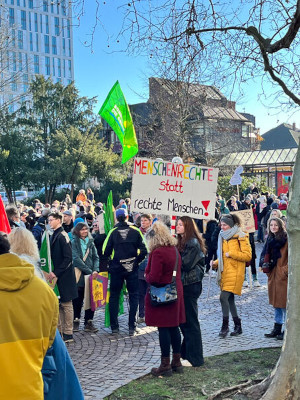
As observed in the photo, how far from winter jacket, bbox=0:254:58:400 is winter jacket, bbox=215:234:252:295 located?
507 cm

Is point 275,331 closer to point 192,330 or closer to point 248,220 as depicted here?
point 192,330

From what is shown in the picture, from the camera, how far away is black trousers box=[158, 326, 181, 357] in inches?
231

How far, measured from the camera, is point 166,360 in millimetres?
5859

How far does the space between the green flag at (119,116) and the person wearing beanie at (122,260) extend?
1.84 m

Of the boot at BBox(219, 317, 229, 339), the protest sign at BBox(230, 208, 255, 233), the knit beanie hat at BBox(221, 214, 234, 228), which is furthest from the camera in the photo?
the protest sign at BBox(230, 208, 255, 233)

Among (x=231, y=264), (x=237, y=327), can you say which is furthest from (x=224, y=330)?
(x=231, y=264)

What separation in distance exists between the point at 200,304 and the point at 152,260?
421cm

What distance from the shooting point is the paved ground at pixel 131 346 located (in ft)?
19.3

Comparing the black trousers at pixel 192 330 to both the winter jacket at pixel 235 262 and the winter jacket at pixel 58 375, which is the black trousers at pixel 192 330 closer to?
the winter jacket at pixel 235 262

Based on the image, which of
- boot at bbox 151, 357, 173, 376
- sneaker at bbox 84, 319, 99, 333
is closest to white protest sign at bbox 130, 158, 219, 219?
boot at bbox 151, 357, 173, 376

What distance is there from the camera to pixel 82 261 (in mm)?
8164

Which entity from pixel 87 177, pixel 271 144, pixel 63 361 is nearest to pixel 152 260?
pixel 63 361

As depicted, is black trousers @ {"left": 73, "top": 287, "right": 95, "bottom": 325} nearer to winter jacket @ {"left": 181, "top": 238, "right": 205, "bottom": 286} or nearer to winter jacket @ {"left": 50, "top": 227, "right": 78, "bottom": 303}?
winter jacket @ {"left": 50, "top": 227, "right": 78, "bottom": 303}

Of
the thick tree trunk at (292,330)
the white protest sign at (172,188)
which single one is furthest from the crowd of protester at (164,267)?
the thick tree trunk at (292,330)
